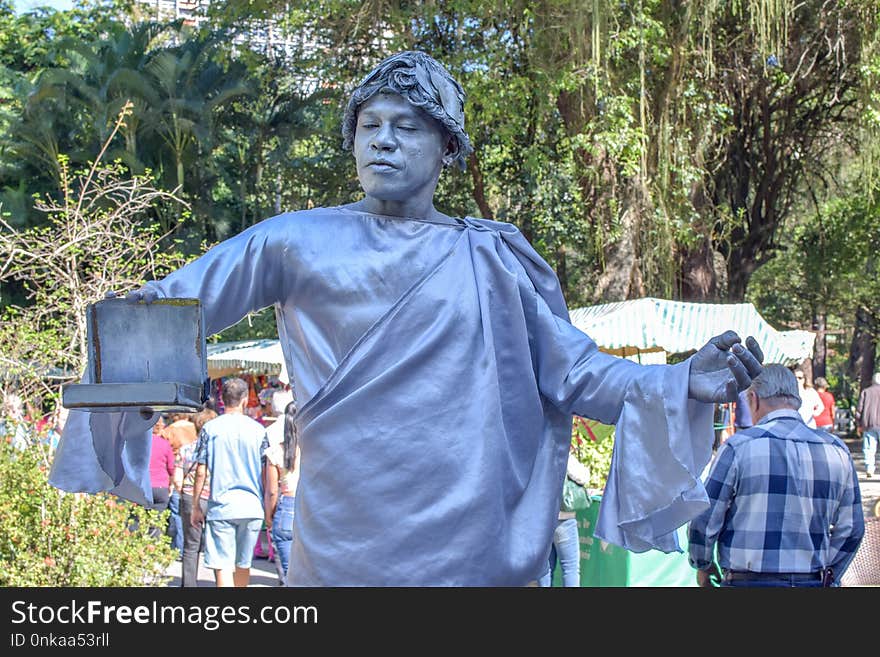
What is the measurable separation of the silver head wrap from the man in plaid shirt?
8.00 ft

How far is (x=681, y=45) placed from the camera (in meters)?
15.5

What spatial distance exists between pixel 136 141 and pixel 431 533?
849 inches

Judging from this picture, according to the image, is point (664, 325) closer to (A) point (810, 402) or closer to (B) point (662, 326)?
(B) point (662, 326)

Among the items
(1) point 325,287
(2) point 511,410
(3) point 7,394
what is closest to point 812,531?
(2) point 511,410

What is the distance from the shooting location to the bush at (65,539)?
6.62m

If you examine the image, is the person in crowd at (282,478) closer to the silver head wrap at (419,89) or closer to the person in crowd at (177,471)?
the person in crowd at (177,471)

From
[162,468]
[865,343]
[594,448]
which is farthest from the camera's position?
[865,343]

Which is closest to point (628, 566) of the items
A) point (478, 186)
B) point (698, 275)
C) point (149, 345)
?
point (149, 345)

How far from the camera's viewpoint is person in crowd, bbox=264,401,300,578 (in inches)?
312

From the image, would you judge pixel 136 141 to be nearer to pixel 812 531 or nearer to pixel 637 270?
pixel 637 270

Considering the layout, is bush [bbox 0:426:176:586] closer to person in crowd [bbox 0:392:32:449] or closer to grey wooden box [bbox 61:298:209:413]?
person in crowd [bbox 0:392:32:449]

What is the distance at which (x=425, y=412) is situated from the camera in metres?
2.59

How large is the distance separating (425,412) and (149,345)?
0.57 metres

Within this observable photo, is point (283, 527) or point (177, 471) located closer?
point (283, 527)
